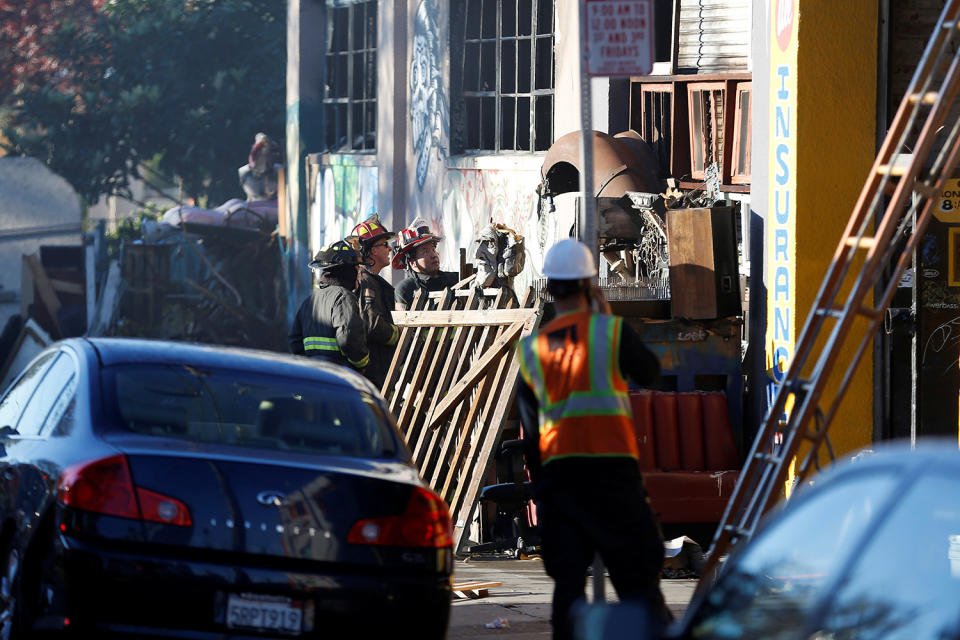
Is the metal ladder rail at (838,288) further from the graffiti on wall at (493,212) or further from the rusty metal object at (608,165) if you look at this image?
the graffiti on wall at (493,212)

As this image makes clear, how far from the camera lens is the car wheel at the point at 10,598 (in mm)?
6199

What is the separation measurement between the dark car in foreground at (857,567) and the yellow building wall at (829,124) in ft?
20.8

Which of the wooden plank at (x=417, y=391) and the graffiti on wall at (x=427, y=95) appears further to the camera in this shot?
the graffiti on wall at (x=427, y=95)

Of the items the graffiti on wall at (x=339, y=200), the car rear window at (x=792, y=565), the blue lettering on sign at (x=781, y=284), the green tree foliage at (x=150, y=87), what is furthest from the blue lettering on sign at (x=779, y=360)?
the green tree foliage at (x=150, y=87)

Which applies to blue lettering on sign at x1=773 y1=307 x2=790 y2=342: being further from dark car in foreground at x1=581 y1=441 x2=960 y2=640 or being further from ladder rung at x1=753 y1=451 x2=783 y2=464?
dark car in foreground at x1=581 y1=441 x2=960 y2=640

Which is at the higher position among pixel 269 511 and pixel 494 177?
pixel 494 177

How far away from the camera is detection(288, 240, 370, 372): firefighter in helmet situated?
10.7 meters

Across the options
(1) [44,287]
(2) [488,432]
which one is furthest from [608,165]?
(1) [44,287]

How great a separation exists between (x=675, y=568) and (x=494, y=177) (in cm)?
874

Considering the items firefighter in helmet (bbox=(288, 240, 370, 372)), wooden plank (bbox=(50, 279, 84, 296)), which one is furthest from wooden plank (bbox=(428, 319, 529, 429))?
wooden plank (bbox=(50, 279, 84, 296))

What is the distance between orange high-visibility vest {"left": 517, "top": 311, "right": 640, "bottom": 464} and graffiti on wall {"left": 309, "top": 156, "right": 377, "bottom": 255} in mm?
15444

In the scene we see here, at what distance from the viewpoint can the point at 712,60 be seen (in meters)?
13.6

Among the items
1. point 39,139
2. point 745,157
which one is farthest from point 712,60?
point 39,139

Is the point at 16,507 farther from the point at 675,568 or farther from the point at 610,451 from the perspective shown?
the point at 675,568
